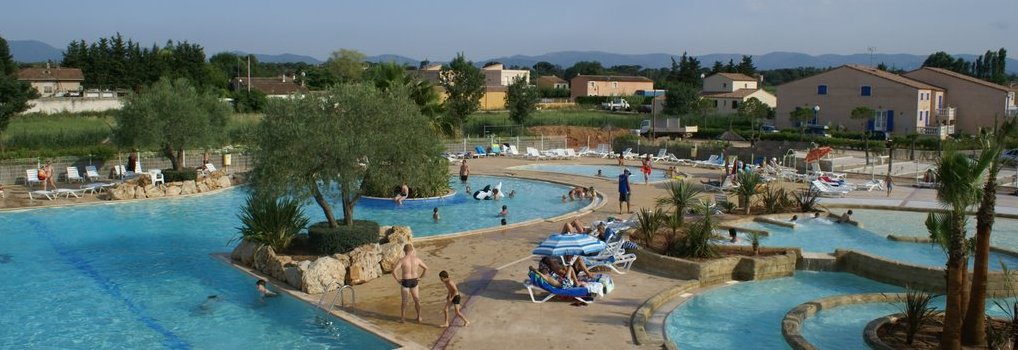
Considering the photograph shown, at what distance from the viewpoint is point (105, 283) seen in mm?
14922

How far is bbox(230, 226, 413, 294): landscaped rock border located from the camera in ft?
Result: 44.3

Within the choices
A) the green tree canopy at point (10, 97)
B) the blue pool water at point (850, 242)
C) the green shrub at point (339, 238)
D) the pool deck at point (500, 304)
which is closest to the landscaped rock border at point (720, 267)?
the pool deck at point (500, 304)

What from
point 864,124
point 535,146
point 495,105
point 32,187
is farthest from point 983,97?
point 32,187

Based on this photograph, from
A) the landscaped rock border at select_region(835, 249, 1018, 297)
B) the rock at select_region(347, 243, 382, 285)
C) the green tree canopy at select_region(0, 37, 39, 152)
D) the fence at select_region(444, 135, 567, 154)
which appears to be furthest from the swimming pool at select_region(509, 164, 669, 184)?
the green tree canopy at select_region(0, 37, 39, 152)

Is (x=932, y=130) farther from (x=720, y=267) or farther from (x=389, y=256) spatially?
(x=389, y=256)

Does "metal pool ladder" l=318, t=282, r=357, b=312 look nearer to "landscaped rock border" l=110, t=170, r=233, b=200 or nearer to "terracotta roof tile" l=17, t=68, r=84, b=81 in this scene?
"landscaped rock border" l=110, t=170, r=233, b=200

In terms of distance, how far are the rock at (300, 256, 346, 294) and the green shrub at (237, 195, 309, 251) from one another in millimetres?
2137

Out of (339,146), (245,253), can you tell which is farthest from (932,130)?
(245,253)

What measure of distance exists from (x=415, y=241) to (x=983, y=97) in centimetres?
5093

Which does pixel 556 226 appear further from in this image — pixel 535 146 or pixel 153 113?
pixel 535 146

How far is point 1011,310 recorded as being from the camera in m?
12.9

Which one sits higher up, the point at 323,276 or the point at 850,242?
the point at 323,276

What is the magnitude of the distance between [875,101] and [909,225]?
3659 cm

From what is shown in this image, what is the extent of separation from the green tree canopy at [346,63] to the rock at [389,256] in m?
87.2
